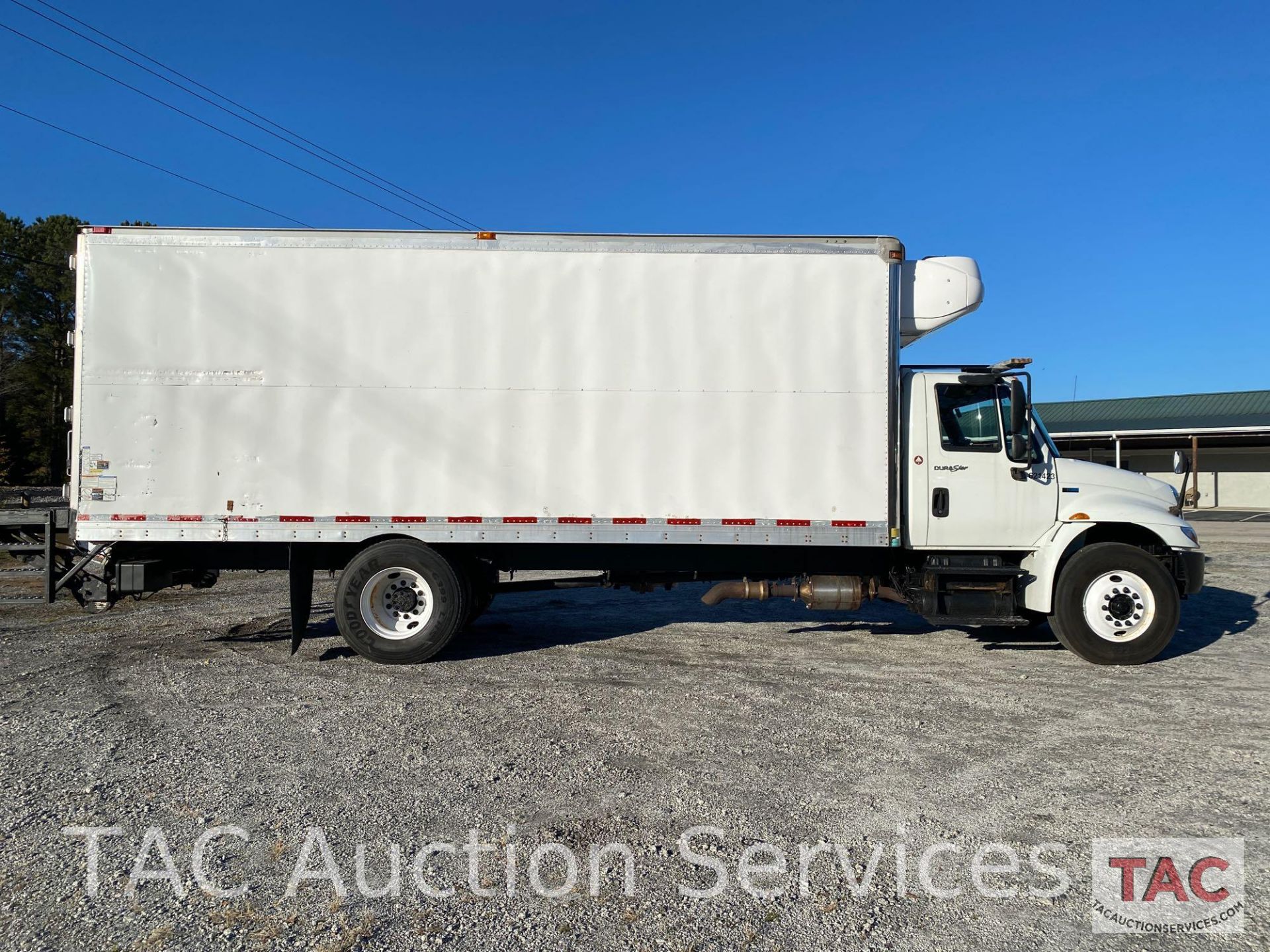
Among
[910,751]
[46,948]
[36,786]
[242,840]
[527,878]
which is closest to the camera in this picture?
[46,948]

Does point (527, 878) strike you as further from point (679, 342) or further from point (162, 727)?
point (679, 342)

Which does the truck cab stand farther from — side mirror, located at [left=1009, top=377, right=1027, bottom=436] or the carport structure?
the carport structure

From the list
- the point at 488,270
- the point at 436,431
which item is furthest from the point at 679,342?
the point at 436,431

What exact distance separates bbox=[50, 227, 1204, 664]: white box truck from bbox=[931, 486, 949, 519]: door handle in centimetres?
41

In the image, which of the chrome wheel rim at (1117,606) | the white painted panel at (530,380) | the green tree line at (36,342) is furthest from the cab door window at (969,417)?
the green tree line at (36,342)

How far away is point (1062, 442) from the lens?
107ft

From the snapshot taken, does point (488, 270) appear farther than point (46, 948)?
Yes

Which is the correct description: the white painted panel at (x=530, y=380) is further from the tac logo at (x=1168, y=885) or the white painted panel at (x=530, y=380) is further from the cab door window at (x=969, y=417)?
the tac logo at (x=1168, y=885)

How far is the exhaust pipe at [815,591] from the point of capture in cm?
704

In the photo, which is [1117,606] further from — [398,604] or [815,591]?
[398,604]

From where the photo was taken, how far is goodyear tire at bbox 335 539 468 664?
6.53 meters

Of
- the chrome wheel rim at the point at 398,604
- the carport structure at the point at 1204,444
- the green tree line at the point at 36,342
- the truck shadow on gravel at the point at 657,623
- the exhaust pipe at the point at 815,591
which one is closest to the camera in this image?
the chrome wheel rim at the point at 398,604

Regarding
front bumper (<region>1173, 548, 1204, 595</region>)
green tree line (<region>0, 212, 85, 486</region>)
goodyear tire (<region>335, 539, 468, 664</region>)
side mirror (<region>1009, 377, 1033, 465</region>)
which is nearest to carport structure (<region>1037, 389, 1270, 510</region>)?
front bumper (<region>1173, 548, 1204, 595</region>)

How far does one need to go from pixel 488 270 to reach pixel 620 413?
1.67 meters
